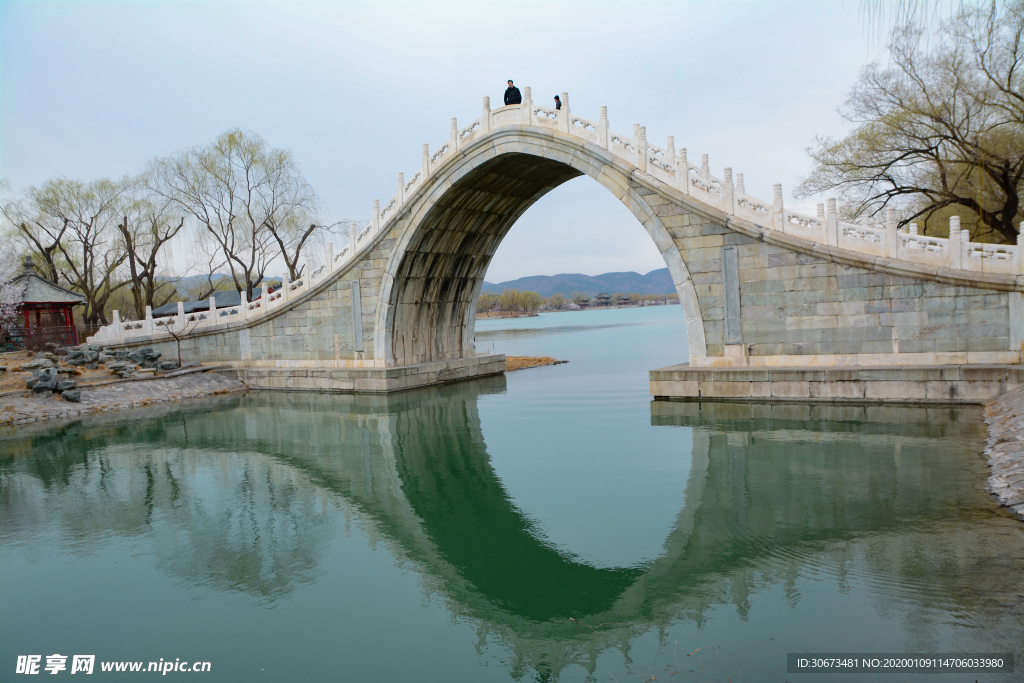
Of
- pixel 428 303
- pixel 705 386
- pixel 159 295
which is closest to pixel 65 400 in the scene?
pixel 428 303

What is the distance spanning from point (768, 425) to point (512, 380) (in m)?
12.7

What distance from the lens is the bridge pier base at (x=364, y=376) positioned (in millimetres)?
22219

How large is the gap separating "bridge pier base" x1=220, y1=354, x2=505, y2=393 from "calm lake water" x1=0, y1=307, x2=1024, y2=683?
750 centimetres

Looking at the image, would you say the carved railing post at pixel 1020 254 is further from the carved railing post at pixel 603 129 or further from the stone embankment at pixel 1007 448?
the carved railing post at pixel 603 129

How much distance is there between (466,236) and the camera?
2442 cm

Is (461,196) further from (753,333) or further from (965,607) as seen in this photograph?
(965,607)

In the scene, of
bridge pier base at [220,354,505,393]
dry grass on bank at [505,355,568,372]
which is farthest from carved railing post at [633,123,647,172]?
dry grass on bank at [505,355,568,372]

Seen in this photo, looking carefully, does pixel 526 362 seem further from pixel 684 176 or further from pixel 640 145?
pixel 684 176

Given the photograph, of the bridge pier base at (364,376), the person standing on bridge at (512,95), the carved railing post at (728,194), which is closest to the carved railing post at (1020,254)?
the carved railing post at (728,194)

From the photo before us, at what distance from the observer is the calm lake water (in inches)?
220

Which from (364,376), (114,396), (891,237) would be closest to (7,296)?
(114,396)

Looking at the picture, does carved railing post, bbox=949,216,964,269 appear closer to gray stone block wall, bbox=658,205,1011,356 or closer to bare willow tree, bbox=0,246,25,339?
gray stone block wall, bbox=658,205,1011,356

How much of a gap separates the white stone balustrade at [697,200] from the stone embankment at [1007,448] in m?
2.91

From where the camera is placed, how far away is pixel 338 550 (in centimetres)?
827
